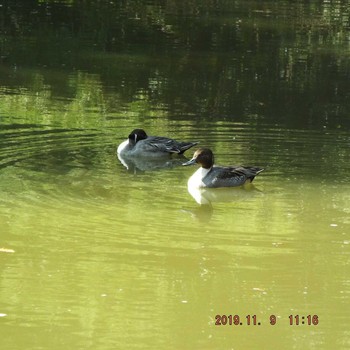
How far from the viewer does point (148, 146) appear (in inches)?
606

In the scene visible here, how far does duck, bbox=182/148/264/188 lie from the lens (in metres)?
13.6

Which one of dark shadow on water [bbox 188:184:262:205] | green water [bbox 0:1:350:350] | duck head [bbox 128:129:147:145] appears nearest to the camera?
green water [bbox 0:1:350:350]

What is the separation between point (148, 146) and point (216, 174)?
1919 mm

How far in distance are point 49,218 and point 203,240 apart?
66.0 inches

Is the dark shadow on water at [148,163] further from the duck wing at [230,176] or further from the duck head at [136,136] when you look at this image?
the duck wing at [230,176]

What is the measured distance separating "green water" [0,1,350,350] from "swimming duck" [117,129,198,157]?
0.73 feet

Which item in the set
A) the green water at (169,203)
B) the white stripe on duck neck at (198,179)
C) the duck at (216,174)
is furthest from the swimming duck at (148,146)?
the white stripe on duck neck at (198,179)

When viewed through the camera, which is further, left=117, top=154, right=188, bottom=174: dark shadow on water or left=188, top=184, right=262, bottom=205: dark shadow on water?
left=117, top=154, right=188, bottom=174: dark shadow on water

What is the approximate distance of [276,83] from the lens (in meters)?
21.9

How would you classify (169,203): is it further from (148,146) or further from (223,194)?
(148,146)

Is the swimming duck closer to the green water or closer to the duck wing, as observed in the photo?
the green water

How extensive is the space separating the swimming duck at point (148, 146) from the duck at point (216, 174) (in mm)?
1343

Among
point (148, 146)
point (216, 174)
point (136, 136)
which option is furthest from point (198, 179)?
point (136, 136)

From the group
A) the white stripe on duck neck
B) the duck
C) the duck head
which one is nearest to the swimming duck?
the duck head
